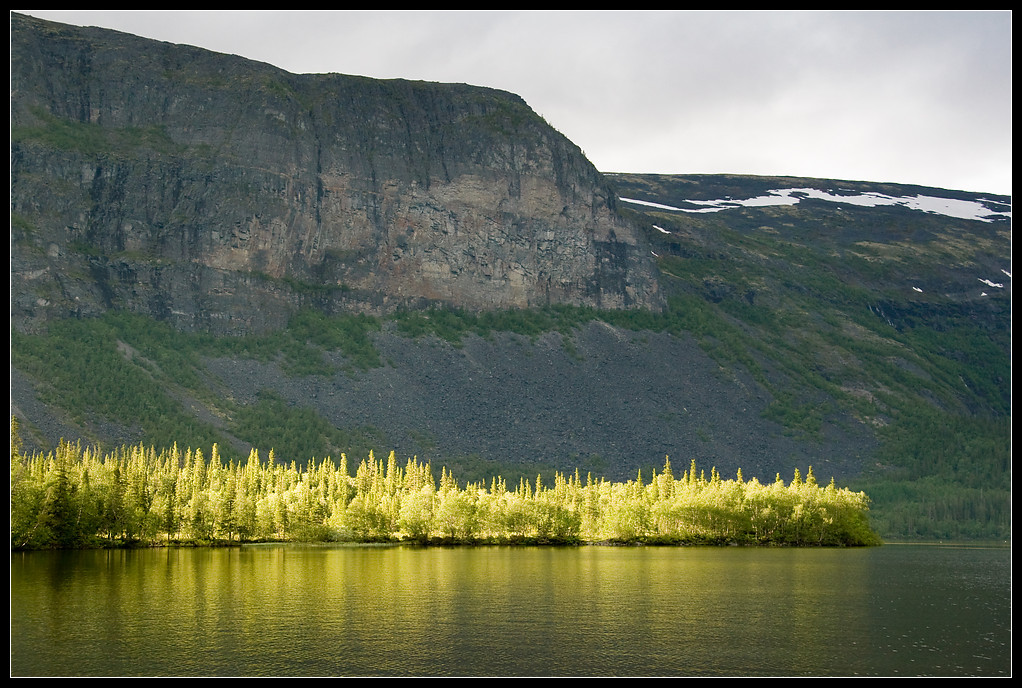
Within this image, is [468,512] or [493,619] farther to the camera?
[468,512]

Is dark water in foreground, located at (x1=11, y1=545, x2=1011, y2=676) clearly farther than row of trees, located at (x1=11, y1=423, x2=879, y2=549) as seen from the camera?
No

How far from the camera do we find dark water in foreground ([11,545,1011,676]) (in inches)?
1711

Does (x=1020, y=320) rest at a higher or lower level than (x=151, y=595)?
higher

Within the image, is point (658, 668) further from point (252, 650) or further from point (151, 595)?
point (151, 595)

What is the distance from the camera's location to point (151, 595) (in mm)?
62281

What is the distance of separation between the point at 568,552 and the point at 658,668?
74.7 m

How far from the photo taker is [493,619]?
55.5m

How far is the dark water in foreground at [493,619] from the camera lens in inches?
1711

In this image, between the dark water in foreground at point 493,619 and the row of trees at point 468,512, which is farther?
the row of trees at point 468,512

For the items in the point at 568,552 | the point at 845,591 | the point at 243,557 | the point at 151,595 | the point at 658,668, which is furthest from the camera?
the point at 568,552

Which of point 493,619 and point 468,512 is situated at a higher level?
point 493,619
